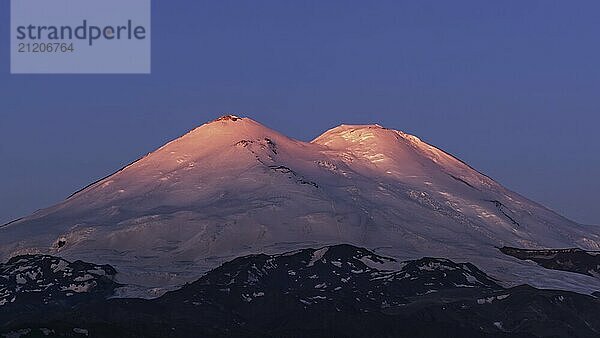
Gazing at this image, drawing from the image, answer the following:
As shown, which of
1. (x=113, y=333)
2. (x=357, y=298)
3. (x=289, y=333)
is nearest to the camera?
(x=113, y=333)

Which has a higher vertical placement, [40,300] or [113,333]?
[113,333]

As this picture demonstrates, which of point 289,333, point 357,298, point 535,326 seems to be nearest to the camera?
point 289,333

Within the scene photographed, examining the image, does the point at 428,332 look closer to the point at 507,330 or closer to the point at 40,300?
the point at 507,330

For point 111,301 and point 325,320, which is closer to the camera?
point 325,320

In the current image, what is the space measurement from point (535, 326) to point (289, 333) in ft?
108

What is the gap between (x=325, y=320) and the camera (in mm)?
169500

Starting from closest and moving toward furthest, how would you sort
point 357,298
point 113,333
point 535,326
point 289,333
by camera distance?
point 113,333, point 289,333, point 535,326, point 357,298

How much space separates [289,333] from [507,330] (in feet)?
98.7

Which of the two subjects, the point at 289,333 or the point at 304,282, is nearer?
the point at 289,333

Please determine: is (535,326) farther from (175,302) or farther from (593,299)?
(175,302)

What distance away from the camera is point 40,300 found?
196 m

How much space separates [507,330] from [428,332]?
15.2 meters

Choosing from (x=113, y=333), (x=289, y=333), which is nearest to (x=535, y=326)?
(x=289, y=333)

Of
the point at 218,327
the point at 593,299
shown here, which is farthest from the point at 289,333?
the point at 593,299
